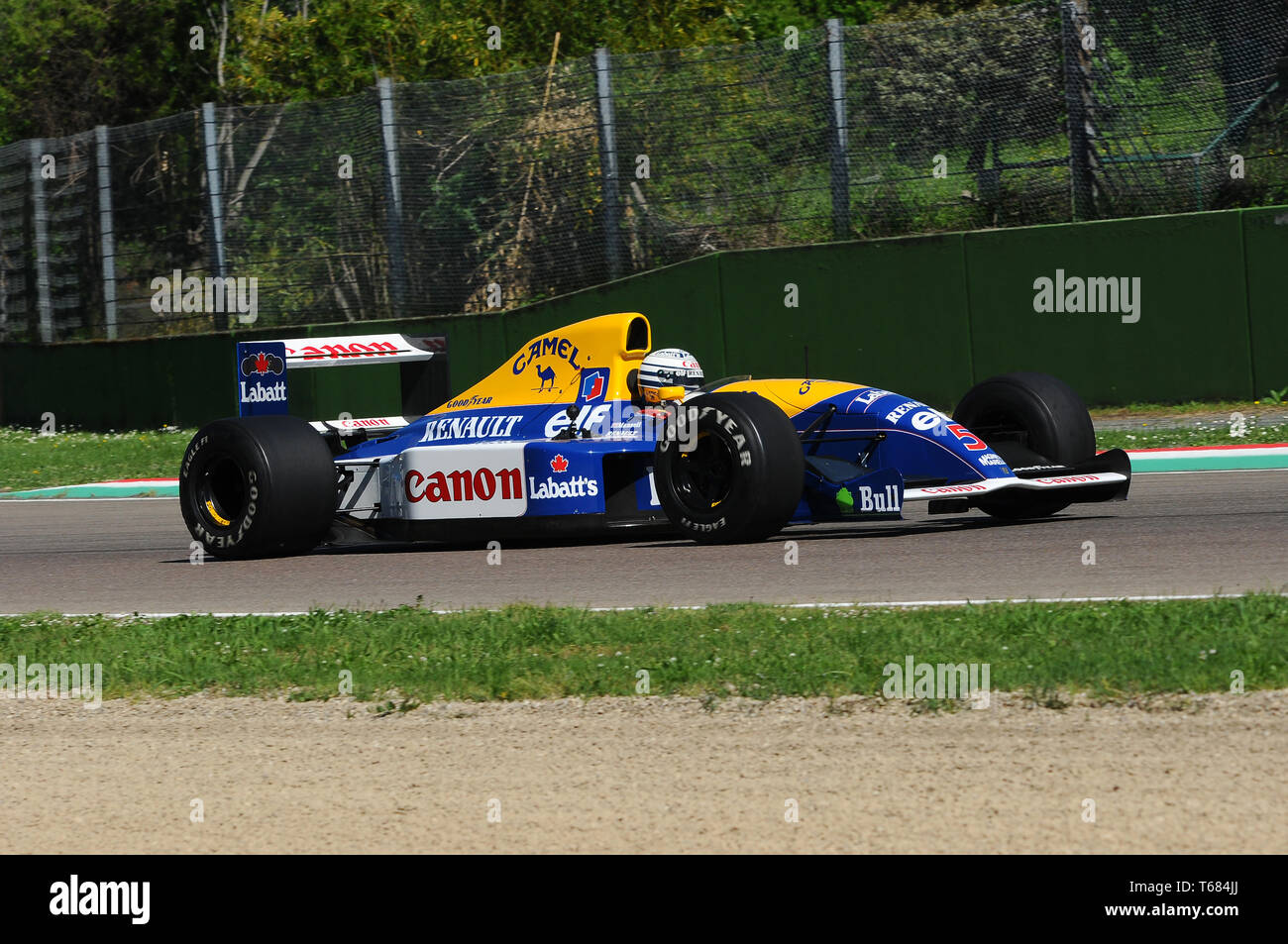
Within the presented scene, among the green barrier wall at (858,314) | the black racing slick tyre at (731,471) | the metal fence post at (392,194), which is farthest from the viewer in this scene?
the metal fence post at (392,194)

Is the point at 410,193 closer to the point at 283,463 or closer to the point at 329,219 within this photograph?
the point at 329,219

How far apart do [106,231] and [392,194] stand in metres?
4.63

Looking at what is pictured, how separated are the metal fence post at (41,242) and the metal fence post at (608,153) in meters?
8.85

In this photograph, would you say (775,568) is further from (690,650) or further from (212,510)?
(212,510)

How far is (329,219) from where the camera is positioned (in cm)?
2208

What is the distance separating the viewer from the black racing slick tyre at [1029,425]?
32.4 feet

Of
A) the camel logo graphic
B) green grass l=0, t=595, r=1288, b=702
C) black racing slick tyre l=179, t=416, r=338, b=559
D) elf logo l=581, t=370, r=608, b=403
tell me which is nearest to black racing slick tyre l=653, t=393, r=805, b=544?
elf logo l=581, t=370, r=608, b=403

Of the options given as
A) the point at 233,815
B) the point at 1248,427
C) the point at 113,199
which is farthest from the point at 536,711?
the point at 113,199

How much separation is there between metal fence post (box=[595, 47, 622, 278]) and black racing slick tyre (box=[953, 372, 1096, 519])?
34.2 ft

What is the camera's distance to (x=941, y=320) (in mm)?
18172

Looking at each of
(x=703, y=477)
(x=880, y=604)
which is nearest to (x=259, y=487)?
(x=703, y=477)

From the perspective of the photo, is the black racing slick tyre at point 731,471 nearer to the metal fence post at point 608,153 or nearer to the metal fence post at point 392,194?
the metal fence post at point 608,153

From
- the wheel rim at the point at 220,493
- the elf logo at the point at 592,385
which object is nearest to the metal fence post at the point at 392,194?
the wheel rim at the point at 220,493

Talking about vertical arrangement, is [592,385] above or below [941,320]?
below
